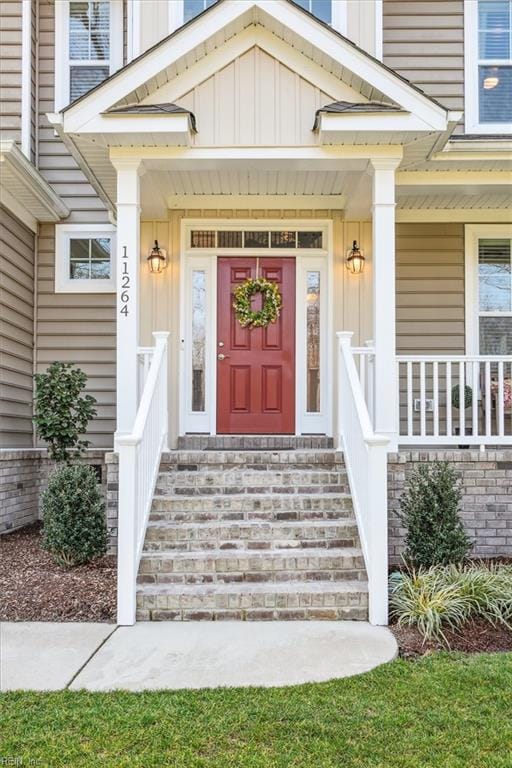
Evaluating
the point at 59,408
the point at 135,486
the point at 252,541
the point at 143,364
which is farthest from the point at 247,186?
the point at 252,541

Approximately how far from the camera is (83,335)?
277 inches

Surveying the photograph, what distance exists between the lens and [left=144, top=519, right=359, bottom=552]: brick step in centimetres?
450

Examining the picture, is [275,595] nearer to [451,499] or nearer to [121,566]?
[121,566]

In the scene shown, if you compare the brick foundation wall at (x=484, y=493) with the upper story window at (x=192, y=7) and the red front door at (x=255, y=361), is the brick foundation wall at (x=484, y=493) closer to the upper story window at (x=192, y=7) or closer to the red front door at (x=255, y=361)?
the red front door at (x=255, y=361)

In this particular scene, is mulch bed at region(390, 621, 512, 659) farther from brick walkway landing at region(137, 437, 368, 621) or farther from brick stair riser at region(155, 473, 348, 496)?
brick stair riser at region(155, 473, 348, 496)

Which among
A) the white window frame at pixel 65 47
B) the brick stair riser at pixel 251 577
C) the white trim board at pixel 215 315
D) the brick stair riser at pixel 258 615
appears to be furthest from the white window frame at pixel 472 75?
the brick stair riser at pixel 258 615

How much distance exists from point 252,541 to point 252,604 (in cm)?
57

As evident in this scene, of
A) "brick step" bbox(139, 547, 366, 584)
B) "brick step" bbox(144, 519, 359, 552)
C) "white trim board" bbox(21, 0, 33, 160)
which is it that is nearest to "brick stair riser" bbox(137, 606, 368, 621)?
"brick step" bbox(139, 547, 366, 584)

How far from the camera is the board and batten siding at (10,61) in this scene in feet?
22.4

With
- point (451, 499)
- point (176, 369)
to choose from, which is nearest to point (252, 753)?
point (451, 499)

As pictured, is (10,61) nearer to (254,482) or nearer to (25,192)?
(25,192)

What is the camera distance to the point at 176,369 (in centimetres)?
651

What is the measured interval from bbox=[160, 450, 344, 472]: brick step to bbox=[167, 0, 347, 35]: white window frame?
14.5 feet

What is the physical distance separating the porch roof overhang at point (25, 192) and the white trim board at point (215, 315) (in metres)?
1.48
